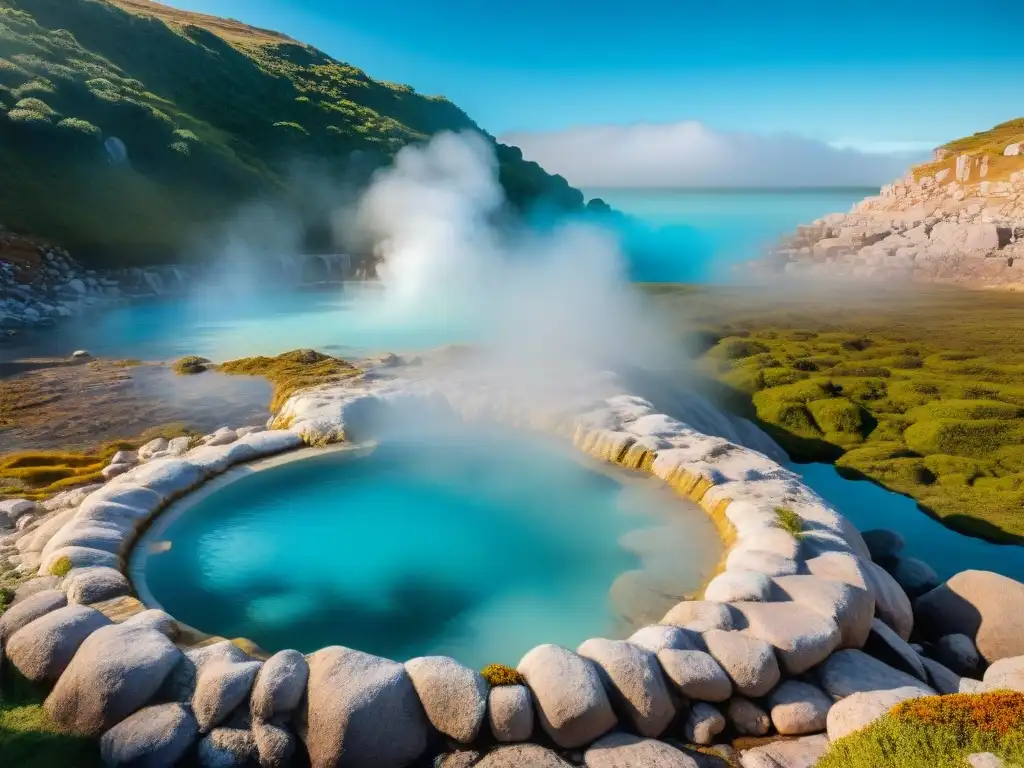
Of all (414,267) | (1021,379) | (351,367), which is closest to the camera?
(351,367)

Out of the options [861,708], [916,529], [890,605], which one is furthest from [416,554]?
[916,529]

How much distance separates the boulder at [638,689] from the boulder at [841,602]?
1999 millimetres

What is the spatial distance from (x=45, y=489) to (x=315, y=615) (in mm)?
6732

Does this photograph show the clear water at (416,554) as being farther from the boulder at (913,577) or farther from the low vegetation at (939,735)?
the boulder at (913,577)

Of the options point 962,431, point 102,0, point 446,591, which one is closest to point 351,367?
point 446,591

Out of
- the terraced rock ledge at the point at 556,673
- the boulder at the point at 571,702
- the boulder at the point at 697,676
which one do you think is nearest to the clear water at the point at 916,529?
the terraced rock ledge at the point at 556,673

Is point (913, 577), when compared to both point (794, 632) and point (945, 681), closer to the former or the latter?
point (945, 681)

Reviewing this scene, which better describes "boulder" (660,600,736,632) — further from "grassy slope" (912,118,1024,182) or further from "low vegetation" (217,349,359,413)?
"grassy slope" (912,118,1024,182)

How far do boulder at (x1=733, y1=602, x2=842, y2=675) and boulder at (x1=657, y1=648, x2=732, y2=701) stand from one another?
66cm

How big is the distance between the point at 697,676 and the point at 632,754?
0.92 meters

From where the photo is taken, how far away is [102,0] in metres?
59.8

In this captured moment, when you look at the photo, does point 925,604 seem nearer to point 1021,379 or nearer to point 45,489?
point 45,489

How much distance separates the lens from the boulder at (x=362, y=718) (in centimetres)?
557

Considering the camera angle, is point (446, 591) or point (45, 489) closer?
point (446, 591)
